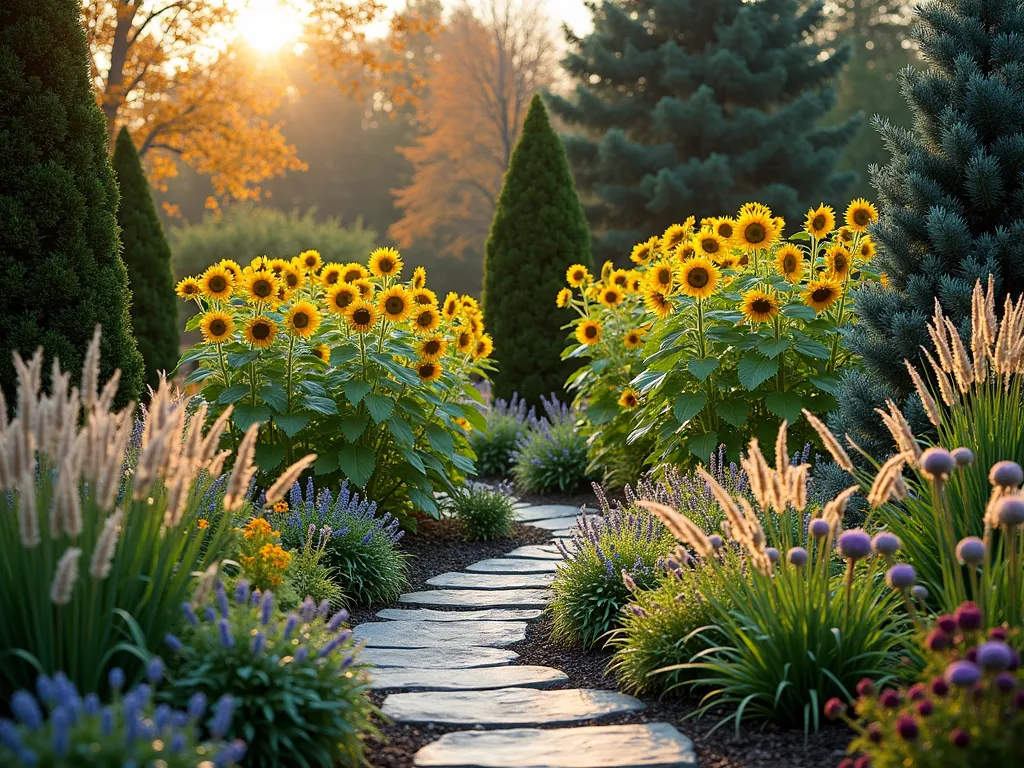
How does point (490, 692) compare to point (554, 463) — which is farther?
point (554, 463)

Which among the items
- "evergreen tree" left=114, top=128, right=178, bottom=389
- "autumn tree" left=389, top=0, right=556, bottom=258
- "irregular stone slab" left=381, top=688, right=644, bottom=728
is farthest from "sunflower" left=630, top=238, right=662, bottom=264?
"autumn tree" left=389, top=0, right=556, bottom=258

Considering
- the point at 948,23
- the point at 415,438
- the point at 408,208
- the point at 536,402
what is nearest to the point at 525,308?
the point at 536,402

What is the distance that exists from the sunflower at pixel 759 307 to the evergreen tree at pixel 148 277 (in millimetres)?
5897

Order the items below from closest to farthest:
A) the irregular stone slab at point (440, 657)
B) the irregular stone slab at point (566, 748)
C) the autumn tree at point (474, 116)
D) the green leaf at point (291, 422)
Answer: the irregular stone slab at point (566, 748) < the irregular stone slab at point (440, 657) < the green leaf at point (291, 422) < the autumn tree at point (474, 116)

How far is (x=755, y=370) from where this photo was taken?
5520mm

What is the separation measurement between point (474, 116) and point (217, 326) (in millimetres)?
22043

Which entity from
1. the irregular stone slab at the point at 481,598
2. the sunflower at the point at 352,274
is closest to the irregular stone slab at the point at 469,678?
the irregular stone slab at the point at 481,598

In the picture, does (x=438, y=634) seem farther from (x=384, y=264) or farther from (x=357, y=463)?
(x=384, y=264)

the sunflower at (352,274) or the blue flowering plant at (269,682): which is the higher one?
the sunflower at (352,274)

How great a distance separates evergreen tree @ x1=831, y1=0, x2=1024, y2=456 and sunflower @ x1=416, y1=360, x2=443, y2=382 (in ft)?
7.34

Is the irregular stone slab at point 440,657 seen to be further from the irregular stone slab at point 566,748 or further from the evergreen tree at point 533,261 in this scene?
the evergreen tree at point 533,261

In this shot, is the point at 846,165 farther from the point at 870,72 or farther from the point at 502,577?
the point at 502,577

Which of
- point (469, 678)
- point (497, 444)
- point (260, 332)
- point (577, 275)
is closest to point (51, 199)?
point (260, 332)

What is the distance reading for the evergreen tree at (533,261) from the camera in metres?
10.5
